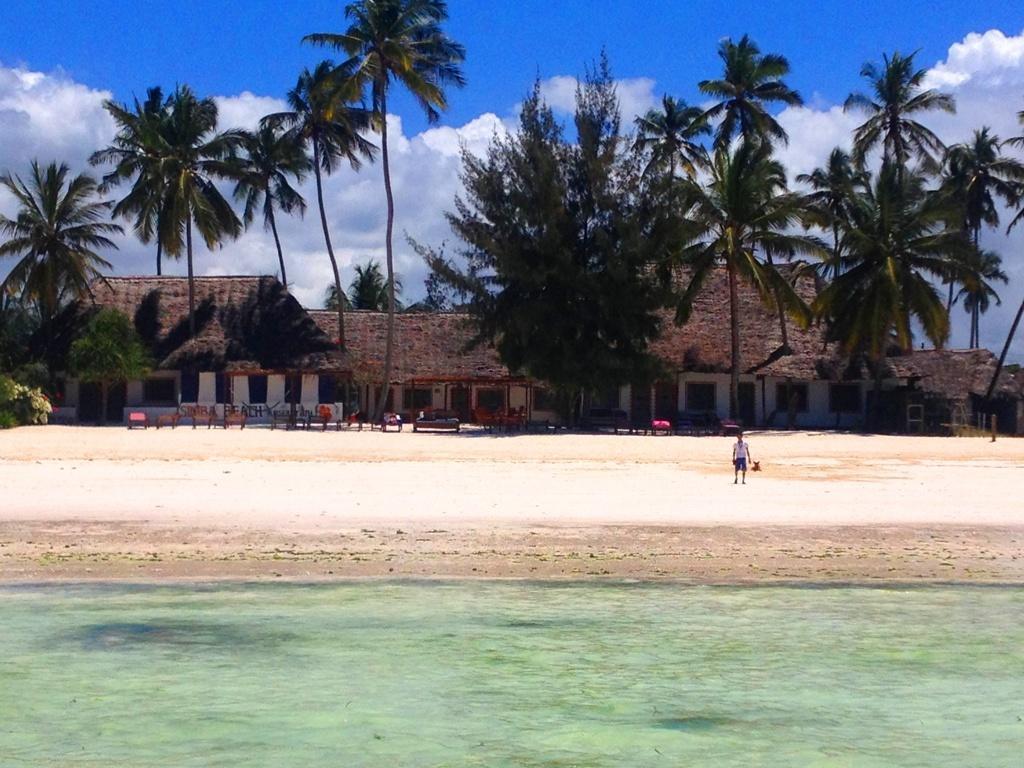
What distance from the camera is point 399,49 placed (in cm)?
3456

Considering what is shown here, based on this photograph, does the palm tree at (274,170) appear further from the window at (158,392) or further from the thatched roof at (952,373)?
the thatched roof at (952,373)

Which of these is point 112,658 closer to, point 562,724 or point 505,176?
point 562,724

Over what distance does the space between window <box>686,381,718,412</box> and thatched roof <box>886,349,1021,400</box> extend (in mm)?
5457

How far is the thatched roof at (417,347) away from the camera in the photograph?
39.1 metres

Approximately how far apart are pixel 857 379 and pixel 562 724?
31.8 metres

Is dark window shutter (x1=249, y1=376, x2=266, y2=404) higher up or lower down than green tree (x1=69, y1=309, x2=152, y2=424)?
lower down

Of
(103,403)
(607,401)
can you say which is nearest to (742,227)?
(607,401)

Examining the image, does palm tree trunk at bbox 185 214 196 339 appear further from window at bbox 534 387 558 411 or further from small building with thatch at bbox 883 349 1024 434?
small building with thatch at bbox 883 349 1024 434

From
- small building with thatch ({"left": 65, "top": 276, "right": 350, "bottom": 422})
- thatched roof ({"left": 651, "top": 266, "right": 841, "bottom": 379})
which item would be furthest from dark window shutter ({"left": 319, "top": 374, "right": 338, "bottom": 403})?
thatched roof ({"left": 651, "top": 266, "right": 841, "bottom": 379})

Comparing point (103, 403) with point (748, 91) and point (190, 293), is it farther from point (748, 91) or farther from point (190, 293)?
point (748, 91)

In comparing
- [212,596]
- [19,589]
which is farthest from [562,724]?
[19,589]

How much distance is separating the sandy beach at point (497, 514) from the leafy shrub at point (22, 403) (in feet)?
29.6

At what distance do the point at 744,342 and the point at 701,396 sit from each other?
2547mm

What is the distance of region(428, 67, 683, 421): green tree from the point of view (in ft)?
108
